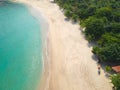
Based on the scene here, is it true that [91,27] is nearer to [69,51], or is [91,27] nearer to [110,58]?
[69,51]

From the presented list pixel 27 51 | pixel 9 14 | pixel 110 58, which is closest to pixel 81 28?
pixel 27 51

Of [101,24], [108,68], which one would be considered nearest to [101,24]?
[101,24]

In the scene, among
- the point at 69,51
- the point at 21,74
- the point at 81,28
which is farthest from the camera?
the point at 81,28

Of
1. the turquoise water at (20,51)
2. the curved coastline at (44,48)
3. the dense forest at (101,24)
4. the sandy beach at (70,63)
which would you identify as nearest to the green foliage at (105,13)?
the dense forest at (101,24)

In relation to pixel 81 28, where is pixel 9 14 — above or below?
below

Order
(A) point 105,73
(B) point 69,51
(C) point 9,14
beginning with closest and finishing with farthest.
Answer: (A) point 105,73 → (B) point 69,51 → (C) point 9,14

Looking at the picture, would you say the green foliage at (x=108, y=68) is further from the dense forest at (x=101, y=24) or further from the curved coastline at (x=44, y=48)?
the curved coastline at (x=44, y=48)

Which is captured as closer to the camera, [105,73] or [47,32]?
[105,73]

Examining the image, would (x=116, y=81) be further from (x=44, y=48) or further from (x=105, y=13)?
(x=105, y=13)
